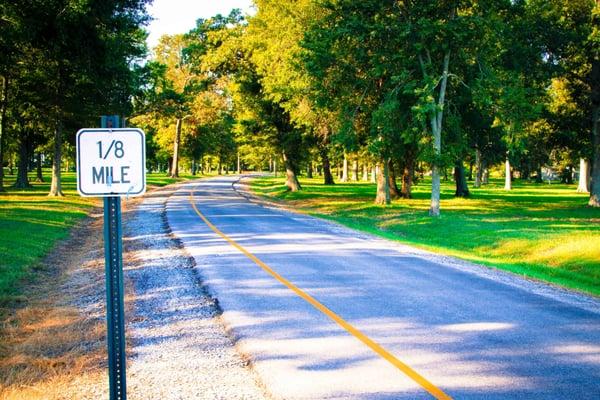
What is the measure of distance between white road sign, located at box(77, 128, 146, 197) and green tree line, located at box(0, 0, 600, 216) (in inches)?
536

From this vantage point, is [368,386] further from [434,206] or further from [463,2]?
[463,2]

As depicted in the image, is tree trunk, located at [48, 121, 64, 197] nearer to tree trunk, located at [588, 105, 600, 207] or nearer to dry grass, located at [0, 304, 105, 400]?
dry grass, located at [0, 304, 105, 400]

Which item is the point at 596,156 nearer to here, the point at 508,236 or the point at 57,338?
the point at 508,236

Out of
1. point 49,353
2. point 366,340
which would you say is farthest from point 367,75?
point 49,353

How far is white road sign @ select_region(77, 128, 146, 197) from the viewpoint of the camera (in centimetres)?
402

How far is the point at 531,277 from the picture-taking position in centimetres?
1202

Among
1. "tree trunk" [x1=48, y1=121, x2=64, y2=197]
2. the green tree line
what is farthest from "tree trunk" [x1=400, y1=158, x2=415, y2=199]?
"tree trunk" [x1=48, y1=121, x2=64, y2=197]

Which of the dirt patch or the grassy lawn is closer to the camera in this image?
the dirt patch

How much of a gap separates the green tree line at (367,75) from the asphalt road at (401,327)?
10469mm

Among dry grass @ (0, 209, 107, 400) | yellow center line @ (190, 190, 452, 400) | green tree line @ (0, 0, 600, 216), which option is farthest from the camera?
green tree line @ (0, 0, 600, 216)

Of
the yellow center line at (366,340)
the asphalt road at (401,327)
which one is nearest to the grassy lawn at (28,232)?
the asphalt road at (401,327)

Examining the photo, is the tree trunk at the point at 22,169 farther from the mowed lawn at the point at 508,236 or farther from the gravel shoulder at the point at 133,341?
the gravel shoulder at the point at 133,341

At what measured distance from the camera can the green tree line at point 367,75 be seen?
912 inches

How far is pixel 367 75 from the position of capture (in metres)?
26.7
